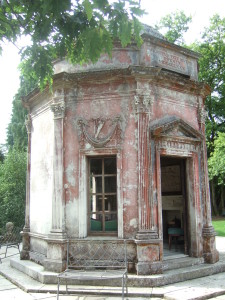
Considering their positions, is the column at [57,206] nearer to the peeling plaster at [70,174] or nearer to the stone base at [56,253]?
the stone base at [56,253]

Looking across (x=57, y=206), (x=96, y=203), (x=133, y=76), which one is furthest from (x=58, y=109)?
(x=96, y=203)

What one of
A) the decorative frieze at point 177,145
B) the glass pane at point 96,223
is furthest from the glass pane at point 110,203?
the decorative frieze at point 177,145

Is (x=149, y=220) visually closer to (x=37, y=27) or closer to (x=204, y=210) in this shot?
(x=204, y=210)

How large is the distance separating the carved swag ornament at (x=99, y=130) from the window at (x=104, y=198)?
0.48m

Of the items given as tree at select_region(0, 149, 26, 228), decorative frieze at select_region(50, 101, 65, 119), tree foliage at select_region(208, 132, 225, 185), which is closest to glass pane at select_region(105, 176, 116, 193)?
decorative frieze at select_region(50, 101, 65, 119)

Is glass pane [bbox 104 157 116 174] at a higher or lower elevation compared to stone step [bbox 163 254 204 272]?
higher

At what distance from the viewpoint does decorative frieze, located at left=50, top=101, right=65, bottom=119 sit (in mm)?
7570

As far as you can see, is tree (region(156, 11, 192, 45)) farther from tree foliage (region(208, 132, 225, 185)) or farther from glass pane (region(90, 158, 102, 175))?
glass pane (region(90, 158, 102, 175))

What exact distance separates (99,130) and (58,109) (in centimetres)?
113

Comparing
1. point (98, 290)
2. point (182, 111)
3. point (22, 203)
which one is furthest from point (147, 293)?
point (22, 203)

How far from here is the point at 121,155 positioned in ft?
23.7

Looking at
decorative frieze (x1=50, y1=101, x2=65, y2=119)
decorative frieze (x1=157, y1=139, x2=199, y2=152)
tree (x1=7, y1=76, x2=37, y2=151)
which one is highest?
tree (x1=7, y1=76, x2=37, y2=151)

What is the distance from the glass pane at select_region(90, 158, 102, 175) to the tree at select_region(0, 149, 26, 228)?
346 inches

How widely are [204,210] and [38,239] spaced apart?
4.32 meters
